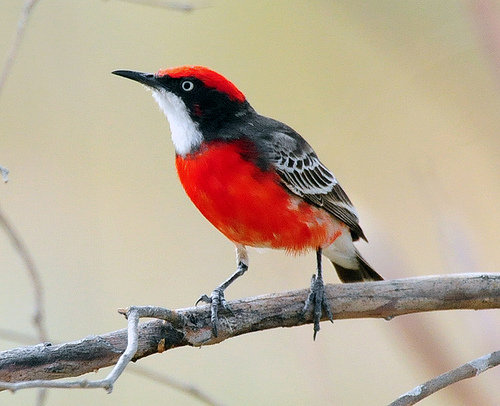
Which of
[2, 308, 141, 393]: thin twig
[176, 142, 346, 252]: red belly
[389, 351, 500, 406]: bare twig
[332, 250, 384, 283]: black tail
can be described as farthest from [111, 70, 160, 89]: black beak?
[389, 351, 500, 406]: bare twig

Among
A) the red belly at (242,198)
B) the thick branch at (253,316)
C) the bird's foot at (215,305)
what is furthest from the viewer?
the red belly at (242,198)

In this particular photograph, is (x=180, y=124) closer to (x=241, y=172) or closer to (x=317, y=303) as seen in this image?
(x=241, y=172)

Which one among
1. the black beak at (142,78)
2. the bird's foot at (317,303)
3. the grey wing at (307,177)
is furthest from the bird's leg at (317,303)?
the black beak at (142,78)

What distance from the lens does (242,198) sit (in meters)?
4.43

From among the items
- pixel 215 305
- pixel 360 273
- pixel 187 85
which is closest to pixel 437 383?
pixel 215 305

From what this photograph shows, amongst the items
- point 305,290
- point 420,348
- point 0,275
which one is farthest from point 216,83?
point 0,275

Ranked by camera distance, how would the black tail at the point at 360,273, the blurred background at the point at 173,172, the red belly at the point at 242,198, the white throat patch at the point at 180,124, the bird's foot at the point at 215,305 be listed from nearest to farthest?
the bird's foot at the point at 215,305, the red belly at the point at 242,198, the white throat patch at the point at 180,124, the black tail at the point at 360,273, the blurred background at the point at 173,172

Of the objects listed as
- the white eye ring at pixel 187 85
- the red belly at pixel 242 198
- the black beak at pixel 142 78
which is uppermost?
the black beak at pixel 142 78

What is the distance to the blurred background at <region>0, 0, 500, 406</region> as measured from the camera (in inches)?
269

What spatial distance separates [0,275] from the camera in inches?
294

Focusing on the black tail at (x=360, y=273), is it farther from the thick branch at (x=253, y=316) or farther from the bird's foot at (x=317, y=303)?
the bird's foot at (x=317, y=303)

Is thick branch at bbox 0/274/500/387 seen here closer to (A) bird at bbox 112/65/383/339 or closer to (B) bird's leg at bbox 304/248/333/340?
(B) bird's leg at bbox 304/248/333/340

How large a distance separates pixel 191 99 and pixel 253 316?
161cm

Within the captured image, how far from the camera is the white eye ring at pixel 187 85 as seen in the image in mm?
4676
